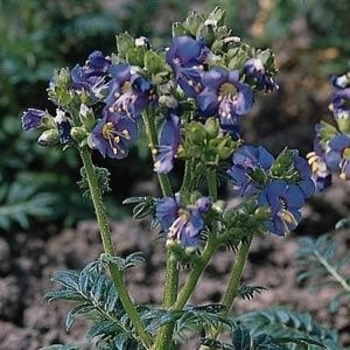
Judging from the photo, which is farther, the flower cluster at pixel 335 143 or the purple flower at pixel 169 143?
the flower cluster at pixel 335 143

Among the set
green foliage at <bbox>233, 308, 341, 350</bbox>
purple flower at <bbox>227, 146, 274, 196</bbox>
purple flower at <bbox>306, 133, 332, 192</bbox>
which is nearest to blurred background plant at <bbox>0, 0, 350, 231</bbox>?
green foliage at <bbox>233, 308, 341, 350</bbox>

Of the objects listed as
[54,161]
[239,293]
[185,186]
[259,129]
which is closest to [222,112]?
[185,186]

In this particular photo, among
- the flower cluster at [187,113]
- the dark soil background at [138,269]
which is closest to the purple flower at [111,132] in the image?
the flower cluster at [187,113]

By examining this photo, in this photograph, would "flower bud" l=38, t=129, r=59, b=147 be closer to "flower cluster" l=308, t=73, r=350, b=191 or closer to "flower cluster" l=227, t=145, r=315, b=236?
"flower cluster" l=227, t=145, r=315, b=236

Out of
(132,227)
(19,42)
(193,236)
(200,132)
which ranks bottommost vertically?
(193,236)

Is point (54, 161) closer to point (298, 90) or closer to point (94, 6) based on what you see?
point (94, 6)

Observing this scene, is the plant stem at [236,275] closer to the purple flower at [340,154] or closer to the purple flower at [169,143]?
the purple flower at [169,143]

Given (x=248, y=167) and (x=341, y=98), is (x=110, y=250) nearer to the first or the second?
(x=248, y=167)
